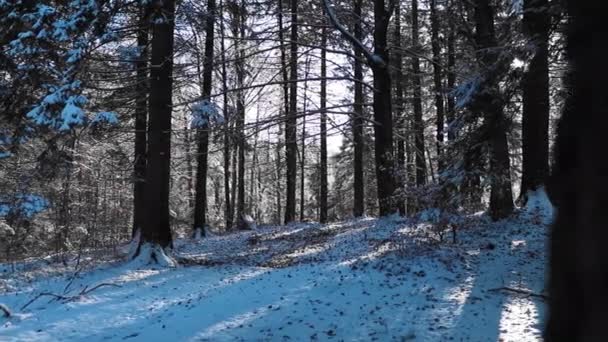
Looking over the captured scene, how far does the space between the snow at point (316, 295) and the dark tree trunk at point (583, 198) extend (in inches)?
155

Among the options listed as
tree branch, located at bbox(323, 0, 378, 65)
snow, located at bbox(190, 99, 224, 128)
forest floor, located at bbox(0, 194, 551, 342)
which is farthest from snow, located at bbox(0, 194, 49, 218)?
tree branch, located at bbox(323, 0, 378, 65)

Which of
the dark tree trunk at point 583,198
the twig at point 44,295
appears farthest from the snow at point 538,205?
the dark tree trunk at point 583,198

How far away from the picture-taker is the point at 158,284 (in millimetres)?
8734

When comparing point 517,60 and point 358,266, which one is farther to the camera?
point 358,266

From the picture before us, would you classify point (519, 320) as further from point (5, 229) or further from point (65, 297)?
point (5, 229)

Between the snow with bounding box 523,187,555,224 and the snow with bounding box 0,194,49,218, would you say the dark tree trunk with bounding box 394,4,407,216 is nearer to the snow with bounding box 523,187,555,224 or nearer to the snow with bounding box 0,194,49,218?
the snow with bounding box 523,187,555,224

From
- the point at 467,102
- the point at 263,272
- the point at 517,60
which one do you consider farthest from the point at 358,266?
the point at 517,60

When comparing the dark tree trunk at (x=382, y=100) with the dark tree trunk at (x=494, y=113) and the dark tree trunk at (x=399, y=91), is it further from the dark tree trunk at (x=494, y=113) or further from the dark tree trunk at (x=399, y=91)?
the dark tree trunk at (x=494, y=113)

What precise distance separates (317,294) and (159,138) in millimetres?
5446

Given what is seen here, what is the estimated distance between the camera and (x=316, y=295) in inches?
292

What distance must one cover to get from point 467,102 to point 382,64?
262 inches

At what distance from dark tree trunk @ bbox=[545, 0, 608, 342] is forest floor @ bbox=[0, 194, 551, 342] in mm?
3939

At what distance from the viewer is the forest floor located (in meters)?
6.14

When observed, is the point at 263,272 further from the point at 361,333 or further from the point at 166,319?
the point at 361,333
